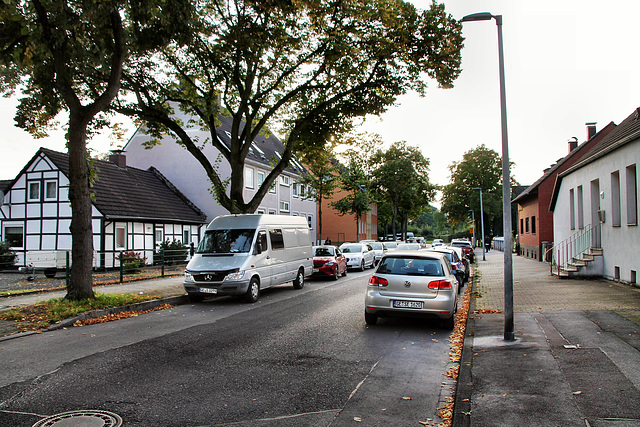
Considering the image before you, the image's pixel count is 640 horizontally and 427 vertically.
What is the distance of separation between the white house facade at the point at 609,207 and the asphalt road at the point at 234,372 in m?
8.51

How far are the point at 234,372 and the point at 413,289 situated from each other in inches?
169

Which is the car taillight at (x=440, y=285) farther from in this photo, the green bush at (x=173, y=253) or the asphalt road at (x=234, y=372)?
the green bush at (x=173, y=253)

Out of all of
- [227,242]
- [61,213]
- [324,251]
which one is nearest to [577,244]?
[324,251]

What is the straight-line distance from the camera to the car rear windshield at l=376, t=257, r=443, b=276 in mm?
9515

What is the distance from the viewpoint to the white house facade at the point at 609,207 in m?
14.1

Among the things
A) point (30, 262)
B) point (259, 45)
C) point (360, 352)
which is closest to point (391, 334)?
point (360, 352)

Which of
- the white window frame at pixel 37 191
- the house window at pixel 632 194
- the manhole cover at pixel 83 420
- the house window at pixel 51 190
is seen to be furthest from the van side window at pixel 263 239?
the white window frame at pixel 37 191

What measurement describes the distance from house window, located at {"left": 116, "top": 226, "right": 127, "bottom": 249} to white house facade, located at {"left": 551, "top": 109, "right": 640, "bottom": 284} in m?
22.0

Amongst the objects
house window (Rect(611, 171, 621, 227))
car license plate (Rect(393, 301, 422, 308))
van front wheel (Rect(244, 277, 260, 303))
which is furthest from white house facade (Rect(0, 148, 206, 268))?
house window (Rect(611, 171, 621, 227))

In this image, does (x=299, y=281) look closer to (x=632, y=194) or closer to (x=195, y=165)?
(x=632, y=194)

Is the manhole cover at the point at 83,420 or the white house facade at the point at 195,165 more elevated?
the white house facade at the point at 195,165

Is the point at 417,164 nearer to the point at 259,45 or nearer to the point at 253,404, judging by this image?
the point at 259,45

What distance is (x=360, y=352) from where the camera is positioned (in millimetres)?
7371

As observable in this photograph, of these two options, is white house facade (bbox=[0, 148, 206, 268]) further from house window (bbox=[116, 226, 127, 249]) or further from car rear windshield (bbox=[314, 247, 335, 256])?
car rear windshield (bbox=[314, 247, 335, 256])
